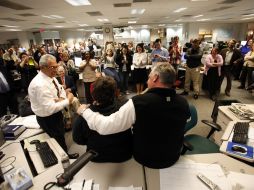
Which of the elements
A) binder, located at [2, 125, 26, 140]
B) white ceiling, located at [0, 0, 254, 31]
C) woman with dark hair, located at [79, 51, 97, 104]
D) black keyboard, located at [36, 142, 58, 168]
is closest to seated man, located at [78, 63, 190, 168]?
black keyboard, located at [36, 142, 58, 168]

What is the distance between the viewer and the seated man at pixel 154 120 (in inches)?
48.2

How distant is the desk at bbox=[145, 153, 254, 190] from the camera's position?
49.3 inches

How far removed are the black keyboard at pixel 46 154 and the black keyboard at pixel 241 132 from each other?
5.34ft

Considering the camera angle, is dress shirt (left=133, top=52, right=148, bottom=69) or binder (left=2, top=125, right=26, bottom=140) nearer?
binder (left=2, top=125, right=26, bottom=140)

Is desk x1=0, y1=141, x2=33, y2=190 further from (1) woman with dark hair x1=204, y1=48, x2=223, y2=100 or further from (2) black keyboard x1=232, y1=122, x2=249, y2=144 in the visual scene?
(1) woman with dark hair x1=204, y1=48, x2=223, y2=100

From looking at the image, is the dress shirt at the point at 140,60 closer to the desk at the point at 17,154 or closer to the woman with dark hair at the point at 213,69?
the woman with dark hair at the point at 213,69

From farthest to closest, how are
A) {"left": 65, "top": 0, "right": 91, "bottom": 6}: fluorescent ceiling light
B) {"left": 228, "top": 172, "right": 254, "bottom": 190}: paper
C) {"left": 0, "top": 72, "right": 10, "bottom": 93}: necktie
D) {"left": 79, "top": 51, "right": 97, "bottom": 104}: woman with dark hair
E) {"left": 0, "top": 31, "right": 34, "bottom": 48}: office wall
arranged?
{"left": 0, "top": 31, "right": 34, "bottom": 48}: office wall
{"left": 65, "top": 0, "right": 91, "bottom": 6}: fluorescent ceiling light
{"left": 79, "top": 51, "right": 97, "bottom": 104}: woman with dark hair
{"left": 0, "top": 72, "right": 10, "bottom": 93}: necktie
{"left": 228, "top": 172, "right": 254, "bottom": 190}: paper

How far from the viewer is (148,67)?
528 centimetres

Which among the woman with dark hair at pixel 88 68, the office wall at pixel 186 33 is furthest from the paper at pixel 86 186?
the office wall at pixel 186 33

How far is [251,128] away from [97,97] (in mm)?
1636

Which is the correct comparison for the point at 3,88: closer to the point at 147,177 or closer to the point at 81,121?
the point at 81,121

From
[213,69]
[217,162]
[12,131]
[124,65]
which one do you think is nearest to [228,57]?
[213,69]

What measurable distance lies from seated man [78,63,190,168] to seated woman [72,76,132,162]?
8 cm

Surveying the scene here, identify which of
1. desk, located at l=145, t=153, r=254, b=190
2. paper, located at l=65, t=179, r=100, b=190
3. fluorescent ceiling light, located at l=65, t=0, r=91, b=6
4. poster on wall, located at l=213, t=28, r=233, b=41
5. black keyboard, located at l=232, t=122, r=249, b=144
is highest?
fluorescent ceiling light, located at l=65, t=0, r=91, b=6
